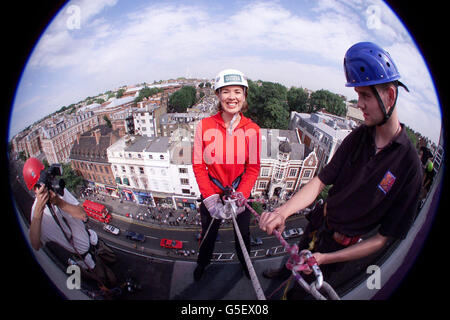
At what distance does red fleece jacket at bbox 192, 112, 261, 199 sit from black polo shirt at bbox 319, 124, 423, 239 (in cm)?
107

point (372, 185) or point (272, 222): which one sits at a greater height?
point (372, 185)

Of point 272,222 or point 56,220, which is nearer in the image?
point 272,222

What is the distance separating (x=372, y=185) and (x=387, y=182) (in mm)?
105

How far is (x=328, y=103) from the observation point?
22.7 metres

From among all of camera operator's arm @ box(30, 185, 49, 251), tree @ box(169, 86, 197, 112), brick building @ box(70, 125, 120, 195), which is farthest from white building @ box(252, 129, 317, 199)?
tree @ box(169, 86, 197, 112)

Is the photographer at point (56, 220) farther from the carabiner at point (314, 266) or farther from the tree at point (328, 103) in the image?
the tree at point (328, 103)

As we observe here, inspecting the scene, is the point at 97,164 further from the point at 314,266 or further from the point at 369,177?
the point at 369,177

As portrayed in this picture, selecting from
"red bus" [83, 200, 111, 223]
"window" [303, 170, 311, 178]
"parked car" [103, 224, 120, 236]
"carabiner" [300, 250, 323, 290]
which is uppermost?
"carabiner" [300, 250, 323, 290]

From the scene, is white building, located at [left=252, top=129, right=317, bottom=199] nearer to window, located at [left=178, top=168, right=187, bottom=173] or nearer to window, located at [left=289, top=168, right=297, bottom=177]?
window, located at [left=289, top=168, right=297, bottom=177]

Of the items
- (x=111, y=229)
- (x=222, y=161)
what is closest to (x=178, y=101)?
(x=111, y=229)

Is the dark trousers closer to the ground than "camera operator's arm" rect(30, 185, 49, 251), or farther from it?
closer to the ground

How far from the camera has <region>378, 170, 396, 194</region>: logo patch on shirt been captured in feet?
4.55
